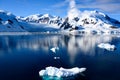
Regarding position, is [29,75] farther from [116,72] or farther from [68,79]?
[116,72]

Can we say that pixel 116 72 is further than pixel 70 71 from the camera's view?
Yes

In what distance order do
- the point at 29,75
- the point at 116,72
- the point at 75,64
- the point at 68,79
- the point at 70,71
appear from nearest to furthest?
1. the point at 68,79
2. the point at 70,71
3. the point at 29,75
4. the point at 116,72
5. the point at 75,64

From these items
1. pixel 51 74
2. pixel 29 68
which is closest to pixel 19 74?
pixel 29 68

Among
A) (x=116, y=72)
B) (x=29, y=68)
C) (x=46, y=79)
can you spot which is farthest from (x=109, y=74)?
(x=29, y=68)

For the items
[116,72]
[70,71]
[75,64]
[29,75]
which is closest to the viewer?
[70,71]

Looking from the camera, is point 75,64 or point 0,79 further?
point 75,64

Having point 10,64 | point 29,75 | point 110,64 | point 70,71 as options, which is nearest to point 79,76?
point 70,71

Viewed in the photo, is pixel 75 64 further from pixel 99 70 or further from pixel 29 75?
pixel 29 75

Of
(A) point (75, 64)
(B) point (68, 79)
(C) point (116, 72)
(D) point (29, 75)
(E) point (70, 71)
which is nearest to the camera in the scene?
(B) point (68, 79)
